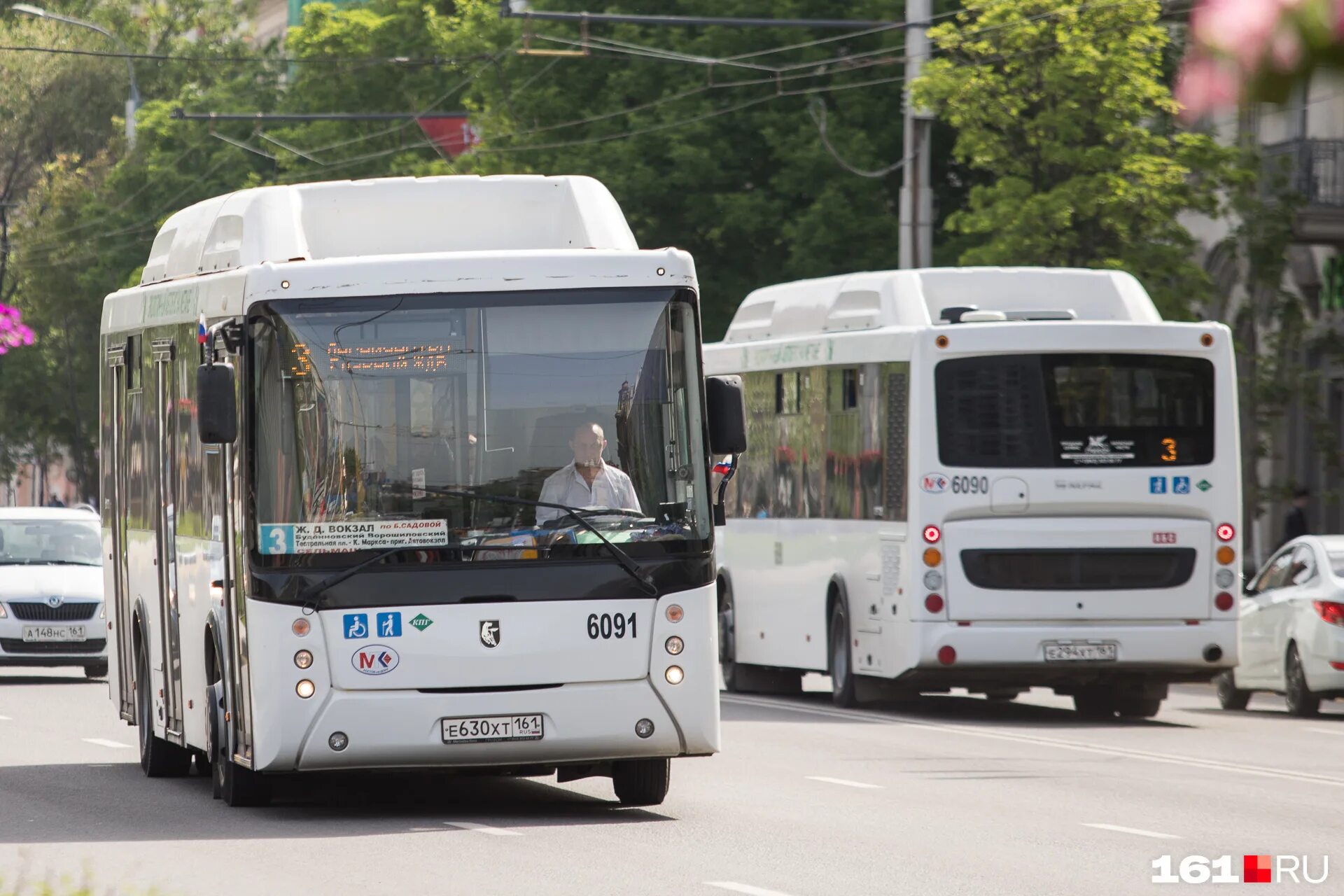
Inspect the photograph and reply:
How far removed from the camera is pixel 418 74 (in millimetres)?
49094

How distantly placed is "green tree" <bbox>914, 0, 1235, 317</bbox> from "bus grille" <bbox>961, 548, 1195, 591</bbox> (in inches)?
341

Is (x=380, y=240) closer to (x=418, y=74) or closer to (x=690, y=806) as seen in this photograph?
(x=690, y=806)

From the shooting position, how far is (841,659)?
20.2 metres

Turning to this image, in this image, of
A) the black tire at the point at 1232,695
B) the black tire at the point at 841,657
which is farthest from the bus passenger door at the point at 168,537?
the black tire at the point at 1232,695

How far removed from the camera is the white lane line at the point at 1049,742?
566 inches

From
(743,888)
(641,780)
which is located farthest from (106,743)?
(743,888)

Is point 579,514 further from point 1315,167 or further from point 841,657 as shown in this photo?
point 1315,167

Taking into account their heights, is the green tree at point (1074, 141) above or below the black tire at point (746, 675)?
above

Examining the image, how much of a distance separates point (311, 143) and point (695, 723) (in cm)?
4109

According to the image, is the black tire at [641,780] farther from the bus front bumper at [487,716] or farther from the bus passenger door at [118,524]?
the bus passenger door at [118,524]

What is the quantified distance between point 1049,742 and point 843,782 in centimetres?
377

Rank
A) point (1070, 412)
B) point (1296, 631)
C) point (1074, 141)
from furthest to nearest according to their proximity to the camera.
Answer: point (1074, 141) < point (1296, 631) < point (1070, 412)

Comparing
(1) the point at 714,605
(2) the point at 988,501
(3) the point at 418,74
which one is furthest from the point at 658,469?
(3) the point at 418,74

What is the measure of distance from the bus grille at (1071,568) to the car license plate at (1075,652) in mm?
393
